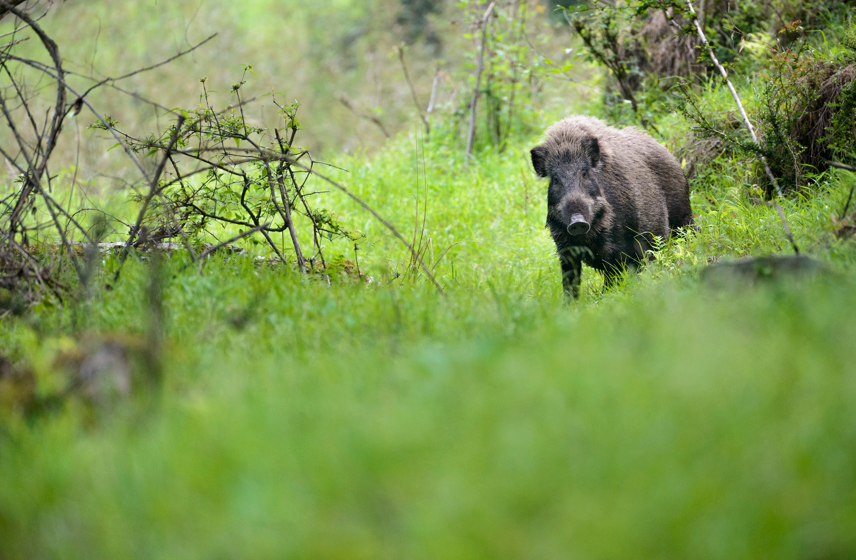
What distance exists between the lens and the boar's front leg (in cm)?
557

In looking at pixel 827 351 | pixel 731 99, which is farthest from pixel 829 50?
pixel 827 351

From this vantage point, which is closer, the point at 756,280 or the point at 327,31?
the point at 756,280

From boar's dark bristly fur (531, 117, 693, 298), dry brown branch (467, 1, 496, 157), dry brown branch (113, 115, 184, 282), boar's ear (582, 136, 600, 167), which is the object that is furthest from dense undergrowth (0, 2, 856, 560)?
dry brown branch (467, 1, 496, 157)

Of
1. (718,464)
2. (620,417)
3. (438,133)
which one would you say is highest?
(438,133)

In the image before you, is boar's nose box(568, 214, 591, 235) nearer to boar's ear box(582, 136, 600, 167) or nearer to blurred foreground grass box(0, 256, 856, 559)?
boar's ear box(582, 136, 600, 167)

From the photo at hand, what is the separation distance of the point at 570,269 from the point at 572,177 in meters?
0.78

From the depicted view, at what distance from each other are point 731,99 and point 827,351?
578 cm

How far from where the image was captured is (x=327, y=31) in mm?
21344

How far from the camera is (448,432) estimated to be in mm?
2059

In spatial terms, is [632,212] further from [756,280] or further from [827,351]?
[827,351]

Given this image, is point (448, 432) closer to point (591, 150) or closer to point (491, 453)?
point (491, 453)

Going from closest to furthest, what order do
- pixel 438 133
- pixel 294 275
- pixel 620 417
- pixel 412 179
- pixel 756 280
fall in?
pixel 620 417 < pixel 756 280 < pixel 294 275 < pixel 412 179 < pixel 438 133

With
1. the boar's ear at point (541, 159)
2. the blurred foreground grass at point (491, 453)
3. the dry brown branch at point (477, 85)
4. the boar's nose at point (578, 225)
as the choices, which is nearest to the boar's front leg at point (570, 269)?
the boar's nose at point (578, 225)

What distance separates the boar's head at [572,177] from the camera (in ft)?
18.5
